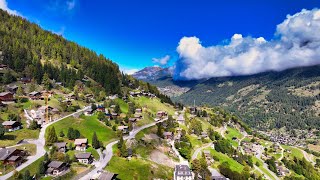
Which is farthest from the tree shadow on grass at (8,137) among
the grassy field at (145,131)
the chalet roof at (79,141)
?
the grassy field at (145,131)

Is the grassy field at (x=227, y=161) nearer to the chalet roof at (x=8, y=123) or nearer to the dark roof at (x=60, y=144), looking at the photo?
the dark roof at (x=60, y=144)

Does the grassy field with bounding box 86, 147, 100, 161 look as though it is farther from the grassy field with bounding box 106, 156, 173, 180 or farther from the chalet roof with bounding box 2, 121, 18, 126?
the chalet roof with bounding box 2, 121, 18, 126

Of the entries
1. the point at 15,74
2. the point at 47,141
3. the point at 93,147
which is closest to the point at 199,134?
the point at 93,147

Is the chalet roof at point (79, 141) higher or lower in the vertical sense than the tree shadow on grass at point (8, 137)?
lower

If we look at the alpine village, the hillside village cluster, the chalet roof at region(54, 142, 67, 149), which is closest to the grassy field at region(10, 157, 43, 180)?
the alpine village

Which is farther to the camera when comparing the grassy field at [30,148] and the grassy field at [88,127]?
the grassy field at [88,127]

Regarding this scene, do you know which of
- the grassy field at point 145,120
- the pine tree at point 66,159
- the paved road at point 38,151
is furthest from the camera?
the grassy field at point 145,120
